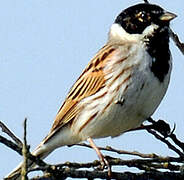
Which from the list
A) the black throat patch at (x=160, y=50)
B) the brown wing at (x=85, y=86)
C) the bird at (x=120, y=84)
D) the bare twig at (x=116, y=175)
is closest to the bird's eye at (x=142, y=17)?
the bird at (x=120, y=84)

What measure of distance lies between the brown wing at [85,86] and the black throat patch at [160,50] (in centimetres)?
37

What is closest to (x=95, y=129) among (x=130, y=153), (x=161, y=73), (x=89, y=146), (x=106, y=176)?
(x=89, y=146)

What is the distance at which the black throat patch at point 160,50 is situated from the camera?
4730mm

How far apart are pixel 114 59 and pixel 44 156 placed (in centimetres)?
110

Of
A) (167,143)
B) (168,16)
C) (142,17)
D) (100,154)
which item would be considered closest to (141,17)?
(142,17)

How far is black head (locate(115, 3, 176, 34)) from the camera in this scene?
490 centimetres

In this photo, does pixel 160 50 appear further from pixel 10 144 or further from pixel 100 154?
pixel 10 144

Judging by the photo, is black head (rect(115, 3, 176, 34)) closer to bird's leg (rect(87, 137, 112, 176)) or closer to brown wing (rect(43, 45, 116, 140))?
brown wing (rect(43, 45, 116, 140))

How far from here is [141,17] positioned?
5086mm

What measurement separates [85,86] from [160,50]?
797 millimetres

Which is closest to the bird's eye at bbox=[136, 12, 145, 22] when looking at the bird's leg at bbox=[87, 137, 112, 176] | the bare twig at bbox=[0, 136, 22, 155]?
the bird's leg at bbox=[87, 137, 112, 176]

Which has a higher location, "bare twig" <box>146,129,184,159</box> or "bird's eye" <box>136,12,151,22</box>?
"bird's eye" <box>136,12,151,22</box>

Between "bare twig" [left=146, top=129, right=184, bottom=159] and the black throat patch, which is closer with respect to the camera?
"bare twig" [left=146, top=129, right=184, bottom=159]

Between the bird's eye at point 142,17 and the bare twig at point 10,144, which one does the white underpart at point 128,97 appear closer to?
the bird's eye at point 142,17
